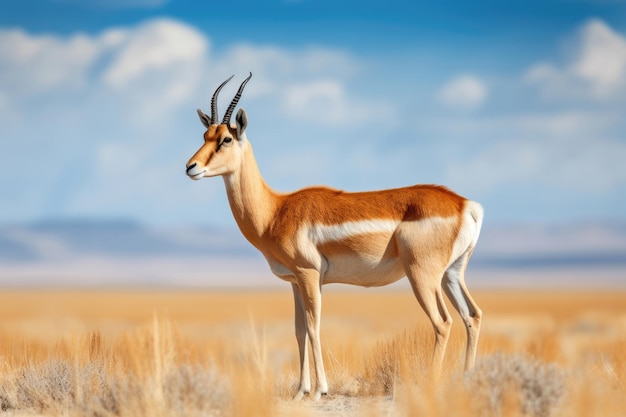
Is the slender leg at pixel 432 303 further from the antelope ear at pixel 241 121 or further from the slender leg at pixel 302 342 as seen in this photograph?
the antelope ear at pixel 241 121

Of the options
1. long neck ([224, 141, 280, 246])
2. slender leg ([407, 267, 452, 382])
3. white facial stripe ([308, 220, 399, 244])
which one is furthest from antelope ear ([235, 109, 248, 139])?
slender leg ([407, 267, 452, 382])

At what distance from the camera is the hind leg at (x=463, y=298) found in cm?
1176

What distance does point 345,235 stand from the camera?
37.8 ft

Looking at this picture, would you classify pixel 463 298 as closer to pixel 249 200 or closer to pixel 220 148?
pixel 249 200

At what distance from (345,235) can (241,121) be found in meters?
2.15

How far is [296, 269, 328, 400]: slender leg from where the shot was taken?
11336 mm

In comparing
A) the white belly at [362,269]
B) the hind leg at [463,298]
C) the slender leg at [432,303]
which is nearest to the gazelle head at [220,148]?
the white belly at [362,269]

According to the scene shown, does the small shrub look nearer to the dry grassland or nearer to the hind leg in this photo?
the dry grassland

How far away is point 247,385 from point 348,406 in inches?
94.2

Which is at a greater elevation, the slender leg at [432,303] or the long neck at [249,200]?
the long neck at [249,200]

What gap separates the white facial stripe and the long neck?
0.78 metres

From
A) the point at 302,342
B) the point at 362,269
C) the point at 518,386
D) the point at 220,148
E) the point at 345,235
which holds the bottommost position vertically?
the point at 518,386

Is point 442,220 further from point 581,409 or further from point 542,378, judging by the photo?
point 581,409

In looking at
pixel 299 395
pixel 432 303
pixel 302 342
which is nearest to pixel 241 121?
pixel 302 342
